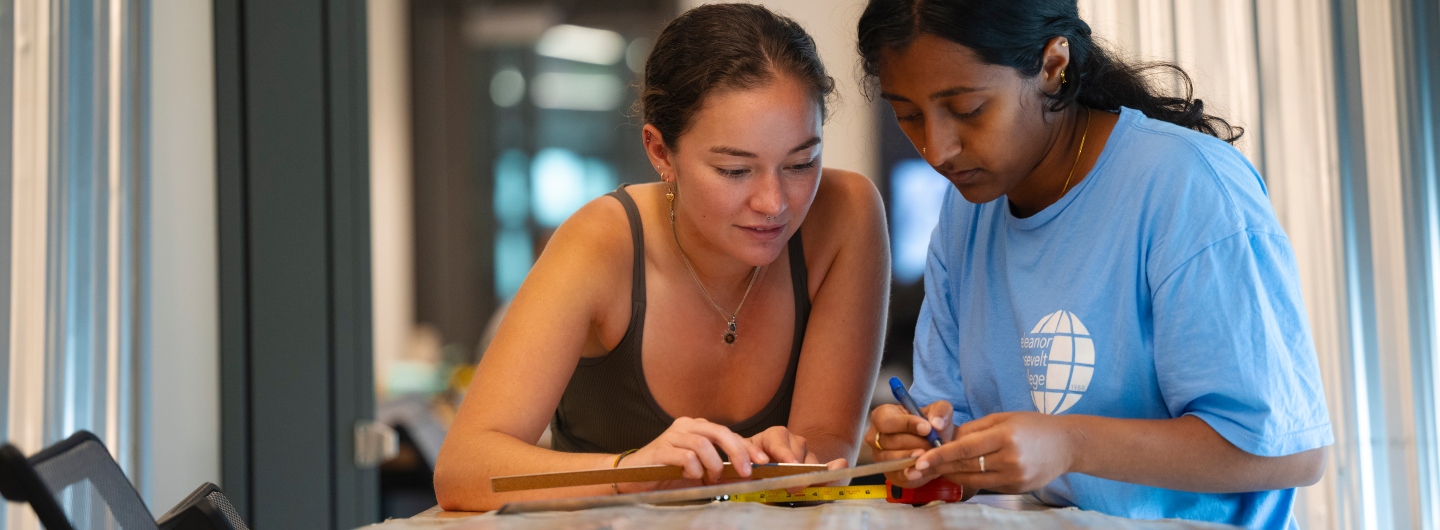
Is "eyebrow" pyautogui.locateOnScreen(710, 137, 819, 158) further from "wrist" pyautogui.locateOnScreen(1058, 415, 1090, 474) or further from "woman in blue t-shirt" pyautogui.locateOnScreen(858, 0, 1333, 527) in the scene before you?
"wrist" pyautogui.locateOnScreen(1058, 415, 1090, 474)

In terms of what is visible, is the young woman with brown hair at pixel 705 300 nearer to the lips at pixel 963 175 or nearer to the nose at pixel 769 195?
the nose at pixel 769 195

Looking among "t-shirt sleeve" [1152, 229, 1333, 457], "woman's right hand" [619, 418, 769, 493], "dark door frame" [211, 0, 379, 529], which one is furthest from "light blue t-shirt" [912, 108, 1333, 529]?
"dark door frame" [211, 0, 379, 529]

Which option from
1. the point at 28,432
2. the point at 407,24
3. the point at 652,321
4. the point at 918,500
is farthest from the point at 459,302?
the point at 918,500

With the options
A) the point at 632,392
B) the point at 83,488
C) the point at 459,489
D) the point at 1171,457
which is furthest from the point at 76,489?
the point at 1171,457

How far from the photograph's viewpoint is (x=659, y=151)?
1.44 meters

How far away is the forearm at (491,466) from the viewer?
118 cm

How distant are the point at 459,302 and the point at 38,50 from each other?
3457mm

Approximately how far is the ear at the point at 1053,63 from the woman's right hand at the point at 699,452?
531 mm

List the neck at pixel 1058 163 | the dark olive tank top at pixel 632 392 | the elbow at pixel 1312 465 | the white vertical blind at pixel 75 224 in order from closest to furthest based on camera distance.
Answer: the elbow at pixel 1312 465
the neck at pixel 1058 163
the dark olive tank top at pixel 632 392
the white vertical blind at pixel 75 224

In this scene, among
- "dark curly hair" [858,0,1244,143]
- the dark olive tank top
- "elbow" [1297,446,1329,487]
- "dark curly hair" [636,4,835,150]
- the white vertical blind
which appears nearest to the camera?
"elbow" [1297,446,1329,487]

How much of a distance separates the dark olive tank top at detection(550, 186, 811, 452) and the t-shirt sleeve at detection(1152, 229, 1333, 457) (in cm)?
60

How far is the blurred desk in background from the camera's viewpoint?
0.90 meters

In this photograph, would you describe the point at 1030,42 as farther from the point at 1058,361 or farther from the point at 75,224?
the point at 75,224

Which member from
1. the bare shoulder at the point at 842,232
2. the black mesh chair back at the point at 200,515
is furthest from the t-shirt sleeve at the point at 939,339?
the black mesh chair back at the point at 200,515
